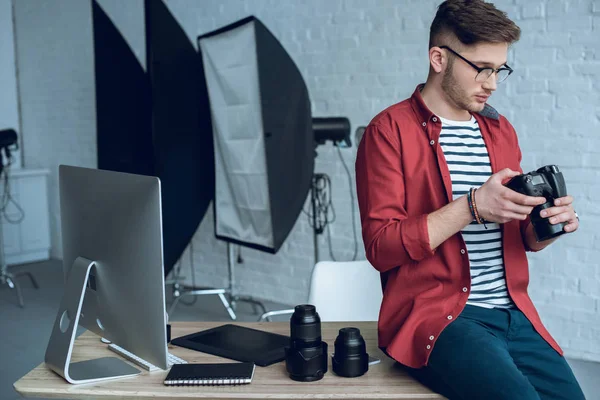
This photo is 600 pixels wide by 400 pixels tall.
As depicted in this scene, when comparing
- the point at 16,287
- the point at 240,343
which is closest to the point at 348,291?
the point at 240,343

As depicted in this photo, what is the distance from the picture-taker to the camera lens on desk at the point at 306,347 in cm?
141

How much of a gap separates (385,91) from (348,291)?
1945 millimetres

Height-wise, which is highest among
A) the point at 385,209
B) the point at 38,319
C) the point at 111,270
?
the point at 385,209

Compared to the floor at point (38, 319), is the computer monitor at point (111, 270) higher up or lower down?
higher up

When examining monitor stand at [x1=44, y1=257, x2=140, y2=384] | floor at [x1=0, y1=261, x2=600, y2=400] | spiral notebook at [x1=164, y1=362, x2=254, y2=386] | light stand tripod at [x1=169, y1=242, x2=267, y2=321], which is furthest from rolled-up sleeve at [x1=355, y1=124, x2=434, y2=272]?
light stand tripod at [x1=169, y1=242, x2=267, y2=321]

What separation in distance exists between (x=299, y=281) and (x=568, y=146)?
5.92 feet

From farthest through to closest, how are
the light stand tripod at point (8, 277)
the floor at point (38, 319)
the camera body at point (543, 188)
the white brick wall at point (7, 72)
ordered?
the white brick wall at point (7, 72) → the light stand tripod at point (8, 277) → the floor at point (38, 319) → the camera body at point (543, 188)

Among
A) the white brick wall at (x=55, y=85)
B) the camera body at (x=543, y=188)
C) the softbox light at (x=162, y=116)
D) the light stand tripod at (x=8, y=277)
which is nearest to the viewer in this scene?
the camera body at (x=543, y=188)

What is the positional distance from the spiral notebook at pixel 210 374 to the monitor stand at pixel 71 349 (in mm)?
108

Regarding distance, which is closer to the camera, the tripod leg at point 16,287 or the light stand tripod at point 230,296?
the light stand tripod at point 230,296

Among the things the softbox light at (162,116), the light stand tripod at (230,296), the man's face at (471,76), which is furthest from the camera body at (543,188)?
the light stand tripod at (230,296)

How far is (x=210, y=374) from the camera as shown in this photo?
144 cm

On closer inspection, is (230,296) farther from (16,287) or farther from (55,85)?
(55,85)

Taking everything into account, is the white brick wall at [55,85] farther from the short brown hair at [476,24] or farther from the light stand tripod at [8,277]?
the short brown hair at [476,24]
